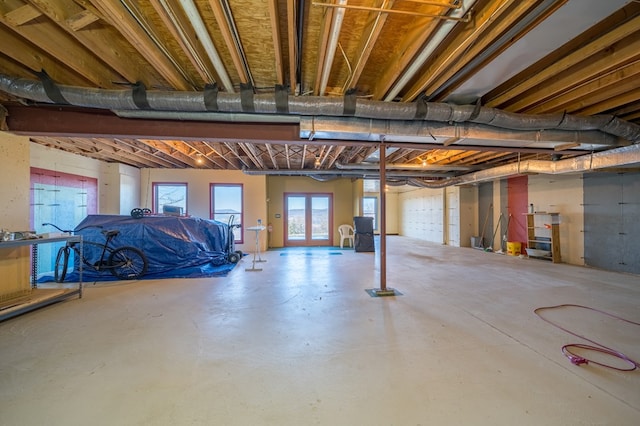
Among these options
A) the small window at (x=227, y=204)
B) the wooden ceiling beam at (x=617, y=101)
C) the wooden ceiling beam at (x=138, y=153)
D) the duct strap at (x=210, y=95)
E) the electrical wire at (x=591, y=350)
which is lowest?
the electrical wire at (x=591, y=350)

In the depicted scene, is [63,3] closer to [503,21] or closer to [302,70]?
[302,70]

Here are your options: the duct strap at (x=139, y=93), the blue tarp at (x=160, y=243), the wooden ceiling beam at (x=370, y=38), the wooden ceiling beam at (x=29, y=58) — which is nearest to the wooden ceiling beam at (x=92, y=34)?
the duct strap at (x=139, y=93)

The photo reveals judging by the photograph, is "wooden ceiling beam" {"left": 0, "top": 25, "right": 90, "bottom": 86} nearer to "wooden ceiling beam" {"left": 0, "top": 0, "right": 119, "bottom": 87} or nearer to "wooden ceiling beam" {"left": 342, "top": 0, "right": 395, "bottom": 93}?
"wooden ceiling beam" {"left": 0, "top": 0, "right": 119, "bottom": 87}

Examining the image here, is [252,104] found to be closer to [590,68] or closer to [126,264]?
[590,68]

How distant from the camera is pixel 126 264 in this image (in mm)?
4785

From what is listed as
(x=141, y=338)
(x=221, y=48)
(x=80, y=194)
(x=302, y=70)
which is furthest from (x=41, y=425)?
(x=80, y=194)

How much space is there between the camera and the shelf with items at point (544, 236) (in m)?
6.40

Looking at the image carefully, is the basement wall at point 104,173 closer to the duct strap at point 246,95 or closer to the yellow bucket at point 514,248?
the duct strap at point 246,95

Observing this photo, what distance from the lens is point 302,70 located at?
9.05 feet

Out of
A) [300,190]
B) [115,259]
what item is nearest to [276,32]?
[115,259]

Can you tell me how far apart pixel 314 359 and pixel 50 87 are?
3.64 meters

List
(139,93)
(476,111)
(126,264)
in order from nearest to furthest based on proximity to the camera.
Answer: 1. (139,93)
2. (476,111)
3. (126,264)

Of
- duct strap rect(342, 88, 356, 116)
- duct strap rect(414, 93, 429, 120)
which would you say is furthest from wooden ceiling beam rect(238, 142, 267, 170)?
duct strap rect(414, 93, 429, 120)

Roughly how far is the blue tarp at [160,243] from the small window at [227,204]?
2.33 m
